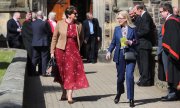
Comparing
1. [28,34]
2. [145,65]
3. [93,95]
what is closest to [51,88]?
[93,95]

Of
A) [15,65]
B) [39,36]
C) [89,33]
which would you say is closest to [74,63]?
[15,65]

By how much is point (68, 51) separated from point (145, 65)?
289 centimetres

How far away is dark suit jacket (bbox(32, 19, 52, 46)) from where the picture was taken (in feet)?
50.0

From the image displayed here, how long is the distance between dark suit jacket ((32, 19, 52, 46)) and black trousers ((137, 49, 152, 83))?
10.8ft

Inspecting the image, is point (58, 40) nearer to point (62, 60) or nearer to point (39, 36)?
point (62, 60)

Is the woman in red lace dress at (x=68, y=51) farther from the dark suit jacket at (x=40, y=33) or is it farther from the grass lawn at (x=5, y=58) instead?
the dark suit jacket at (x=40, y=33)

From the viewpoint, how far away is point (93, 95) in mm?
11648

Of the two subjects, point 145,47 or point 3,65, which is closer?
point 145,47

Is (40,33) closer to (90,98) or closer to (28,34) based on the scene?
(28,34)

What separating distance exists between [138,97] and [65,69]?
5.78 ft

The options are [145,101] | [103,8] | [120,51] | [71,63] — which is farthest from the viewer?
[103,8]

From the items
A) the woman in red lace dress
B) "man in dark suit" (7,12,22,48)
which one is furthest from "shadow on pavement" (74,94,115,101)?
"man in dark suit" (7,12,22,48)

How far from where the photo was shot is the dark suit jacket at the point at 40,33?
15234 mm

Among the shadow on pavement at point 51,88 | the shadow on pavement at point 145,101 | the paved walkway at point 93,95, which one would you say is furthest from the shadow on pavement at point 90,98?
the shadow on pavement at point 51,88
